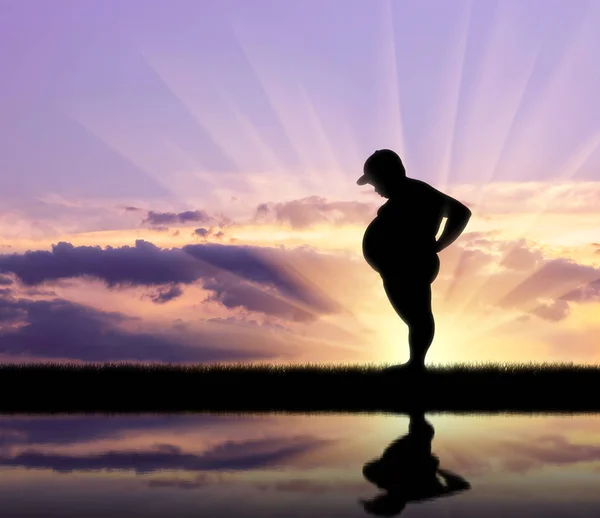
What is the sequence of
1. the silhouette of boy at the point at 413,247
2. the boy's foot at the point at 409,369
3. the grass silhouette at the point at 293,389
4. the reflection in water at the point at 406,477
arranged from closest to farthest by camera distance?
the reflection in water at the point at 406,477, the grass silhouette at the point at 293,389, the silhouette of boy at the point at 413,247, the boy's foot at the point at 409,369

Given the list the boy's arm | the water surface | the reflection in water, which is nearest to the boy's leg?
the boy's arm

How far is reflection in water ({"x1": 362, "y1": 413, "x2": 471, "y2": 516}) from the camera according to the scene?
19.2ft

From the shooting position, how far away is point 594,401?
1419 centimetres

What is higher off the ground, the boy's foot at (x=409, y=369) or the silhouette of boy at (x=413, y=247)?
the silhouette of boy at (x=413, y=247)

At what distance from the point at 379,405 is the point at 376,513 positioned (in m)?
7.77

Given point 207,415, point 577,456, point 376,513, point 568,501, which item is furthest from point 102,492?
point 207,415

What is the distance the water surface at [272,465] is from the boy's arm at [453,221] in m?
3.93

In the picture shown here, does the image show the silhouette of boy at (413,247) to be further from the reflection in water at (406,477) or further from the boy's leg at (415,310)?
the reflection in water at (406,477)

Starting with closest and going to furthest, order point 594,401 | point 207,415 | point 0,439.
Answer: point 0,439 < point 207,415 < point 594,401

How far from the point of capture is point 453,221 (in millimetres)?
14648

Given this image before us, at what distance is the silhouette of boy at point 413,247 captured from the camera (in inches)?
573

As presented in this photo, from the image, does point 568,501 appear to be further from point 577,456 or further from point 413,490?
point 577,456

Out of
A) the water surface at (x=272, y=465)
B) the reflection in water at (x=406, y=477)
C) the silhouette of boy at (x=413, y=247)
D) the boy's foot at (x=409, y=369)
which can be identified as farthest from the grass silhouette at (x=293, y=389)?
the reflection in water at (x=406, y=477)

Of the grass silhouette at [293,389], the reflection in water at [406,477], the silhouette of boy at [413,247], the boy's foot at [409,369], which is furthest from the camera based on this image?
the boy's foot at [409,369]
